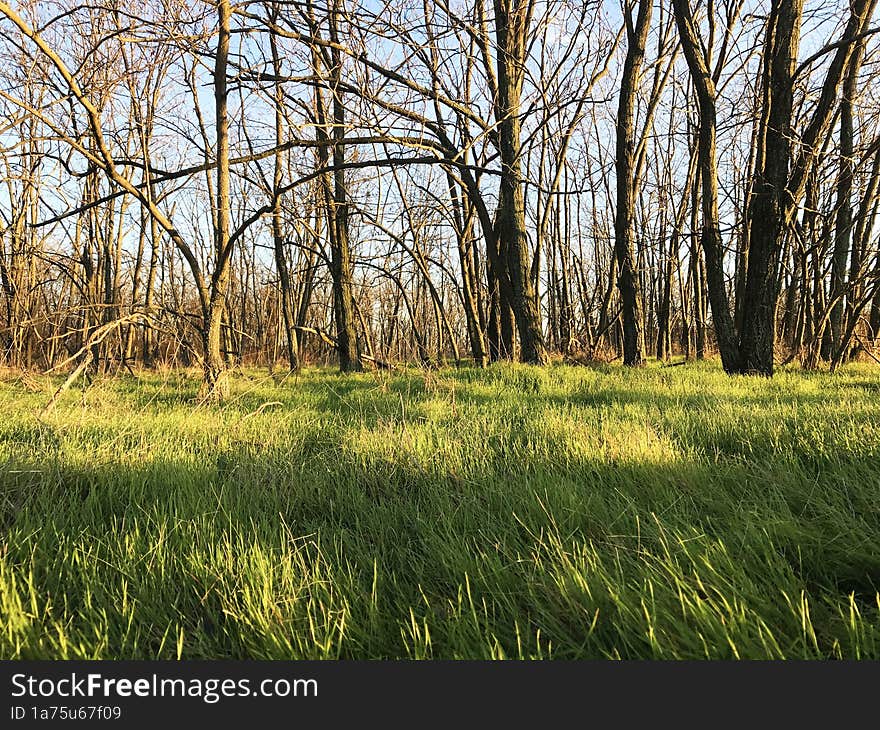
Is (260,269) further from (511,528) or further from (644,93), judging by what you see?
(511,528)

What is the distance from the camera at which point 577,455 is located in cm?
255

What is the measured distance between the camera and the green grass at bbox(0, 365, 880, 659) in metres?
1.21

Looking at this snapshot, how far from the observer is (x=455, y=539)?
1.69 metres

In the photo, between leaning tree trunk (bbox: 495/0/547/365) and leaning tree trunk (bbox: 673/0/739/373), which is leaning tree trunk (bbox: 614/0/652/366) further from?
leaning tree trunk (bbox: 495/0/547/365)

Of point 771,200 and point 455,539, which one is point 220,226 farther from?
point 771,200

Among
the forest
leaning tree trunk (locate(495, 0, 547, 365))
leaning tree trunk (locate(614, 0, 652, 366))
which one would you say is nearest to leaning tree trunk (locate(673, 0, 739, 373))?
the forest

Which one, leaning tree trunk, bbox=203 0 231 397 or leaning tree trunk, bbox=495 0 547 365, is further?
leaning tree trunk, bbox=495 0 547 365

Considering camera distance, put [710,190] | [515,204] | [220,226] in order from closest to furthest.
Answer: [220,226] < [710,190] < [515,204]

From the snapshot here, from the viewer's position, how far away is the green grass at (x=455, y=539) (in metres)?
1.21

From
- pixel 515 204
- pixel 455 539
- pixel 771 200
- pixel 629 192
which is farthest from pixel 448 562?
pixel 629 192

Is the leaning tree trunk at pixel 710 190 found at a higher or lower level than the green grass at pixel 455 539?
higher

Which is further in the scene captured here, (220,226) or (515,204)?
(515,204)

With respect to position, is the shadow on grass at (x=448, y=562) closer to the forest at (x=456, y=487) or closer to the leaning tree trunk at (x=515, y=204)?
the forest at (x=456, y=487)

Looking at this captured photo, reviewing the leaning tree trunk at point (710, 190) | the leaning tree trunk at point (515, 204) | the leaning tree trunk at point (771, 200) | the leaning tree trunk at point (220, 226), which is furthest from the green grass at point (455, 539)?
the leaning tree trunk at point (515, 204)
